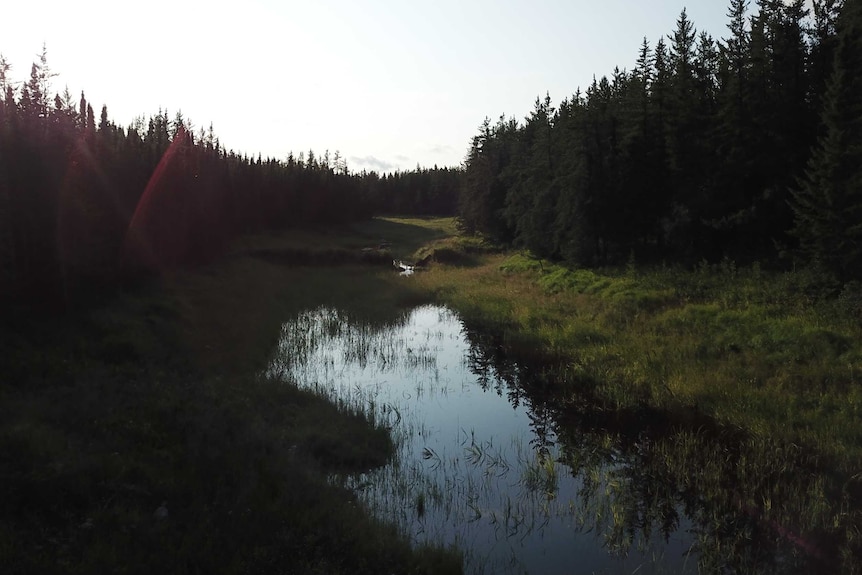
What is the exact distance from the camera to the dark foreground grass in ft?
22.4

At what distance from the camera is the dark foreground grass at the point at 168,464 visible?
6.82m

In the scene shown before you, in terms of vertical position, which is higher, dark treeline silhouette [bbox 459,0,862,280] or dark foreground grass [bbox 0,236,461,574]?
dark treeline silhouette [bbox 459,0,862,280]

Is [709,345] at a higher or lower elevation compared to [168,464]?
higher

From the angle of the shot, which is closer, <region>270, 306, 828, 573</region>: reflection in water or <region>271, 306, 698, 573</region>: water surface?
<region>270, 306, 828, 573</region>: reflection in water

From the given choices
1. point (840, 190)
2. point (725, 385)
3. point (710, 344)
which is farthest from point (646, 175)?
point (725, 385)

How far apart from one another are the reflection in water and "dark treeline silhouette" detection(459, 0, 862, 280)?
44.7ft

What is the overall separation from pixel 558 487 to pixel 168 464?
6.70m

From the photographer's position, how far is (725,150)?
32.1m

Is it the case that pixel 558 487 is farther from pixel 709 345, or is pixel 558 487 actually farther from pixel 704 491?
pixel 709 345

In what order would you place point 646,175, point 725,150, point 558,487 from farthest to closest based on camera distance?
point 646,175
point 725,150
point 558,487

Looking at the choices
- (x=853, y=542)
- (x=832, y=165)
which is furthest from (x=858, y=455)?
(x=832, y=165)

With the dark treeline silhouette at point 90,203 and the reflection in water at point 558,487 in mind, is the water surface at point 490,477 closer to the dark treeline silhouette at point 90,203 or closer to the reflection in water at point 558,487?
the reflection in water at point 558,487

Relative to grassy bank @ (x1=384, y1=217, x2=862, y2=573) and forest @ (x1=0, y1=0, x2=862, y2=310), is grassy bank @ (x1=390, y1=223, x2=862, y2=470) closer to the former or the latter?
grassy bank @ (x1=384, y1=217, x2=862, y2=573)

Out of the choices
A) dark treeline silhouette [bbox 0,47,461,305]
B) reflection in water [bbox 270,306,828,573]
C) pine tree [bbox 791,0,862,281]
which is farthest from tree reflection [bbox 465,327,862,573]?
dark treeline silhouette [bbox 0,47,461,305]
